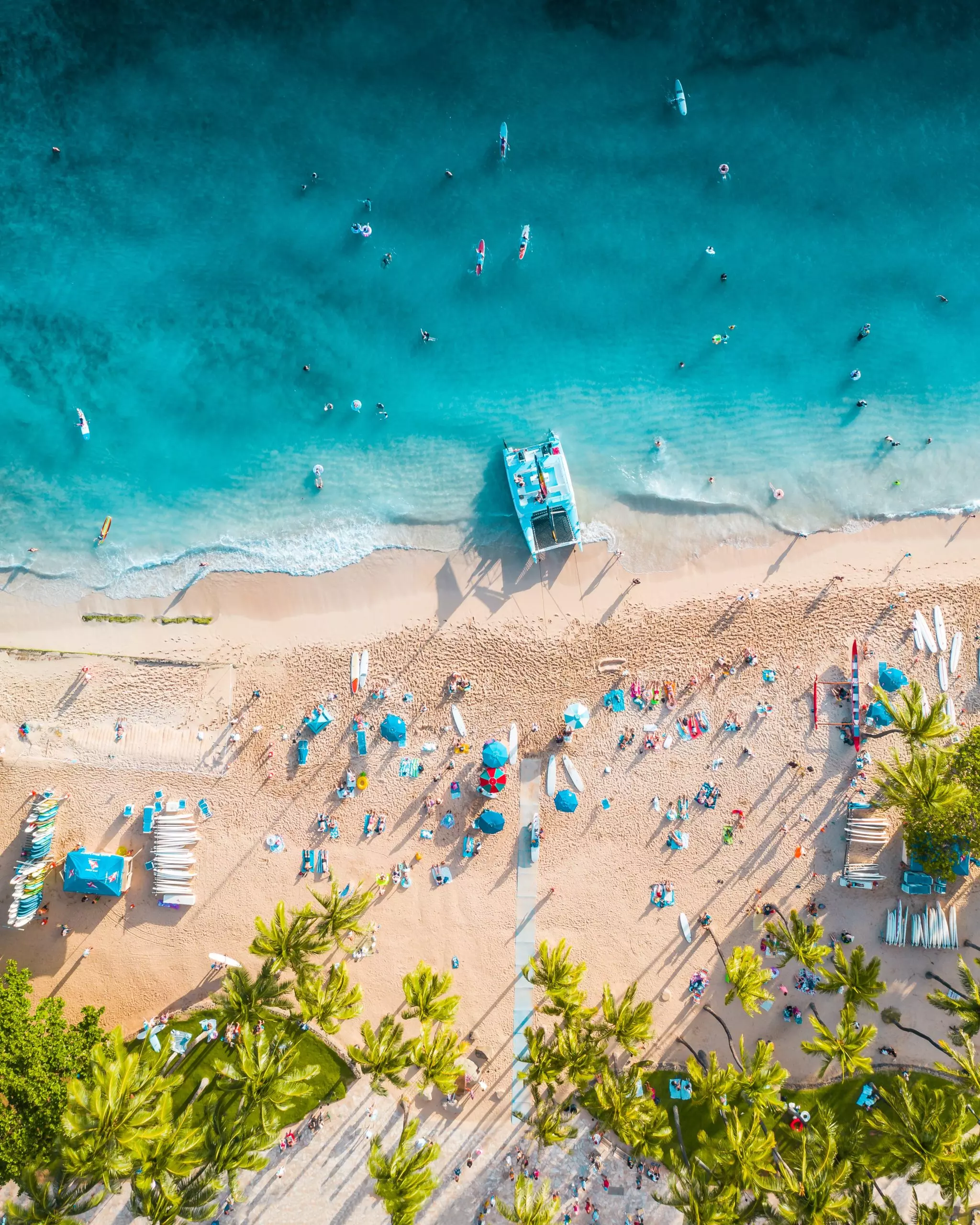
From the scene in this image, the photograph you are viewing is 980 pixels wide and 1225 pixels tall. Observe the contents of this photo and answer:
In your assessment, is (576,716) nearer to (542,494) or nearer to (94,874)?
(542,494)

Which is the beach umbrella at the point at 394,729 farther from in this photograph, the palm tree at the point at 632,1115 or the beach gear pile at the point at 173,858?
the palm tree at the point at 632,1115

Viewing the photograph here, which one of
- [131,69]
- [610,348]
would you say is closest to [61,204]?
[131,69]

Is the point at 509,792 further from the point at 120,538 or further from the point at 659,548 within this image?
the point at 120,538

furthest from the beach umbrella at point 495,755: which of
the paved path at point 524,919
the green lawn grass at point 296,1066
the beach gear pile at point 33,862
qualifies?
the beach gear pile at point 33,862

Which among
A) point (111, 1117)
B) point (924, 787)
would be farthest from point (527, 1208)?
point (924, 787)

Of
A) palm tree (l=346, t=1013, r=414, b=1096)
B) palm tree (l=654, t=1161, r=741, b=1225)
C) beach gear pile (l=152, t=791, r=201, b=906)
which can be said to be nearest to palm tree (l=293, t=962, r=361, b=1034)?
palm tree (l=346, t=1013, r=414, b=1096)

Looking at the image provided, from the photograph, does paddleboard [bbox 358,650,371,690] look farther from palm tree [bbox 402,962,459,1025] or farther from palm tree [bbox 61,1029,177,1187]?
palm tree [bbox 61,1029,177,1187]
